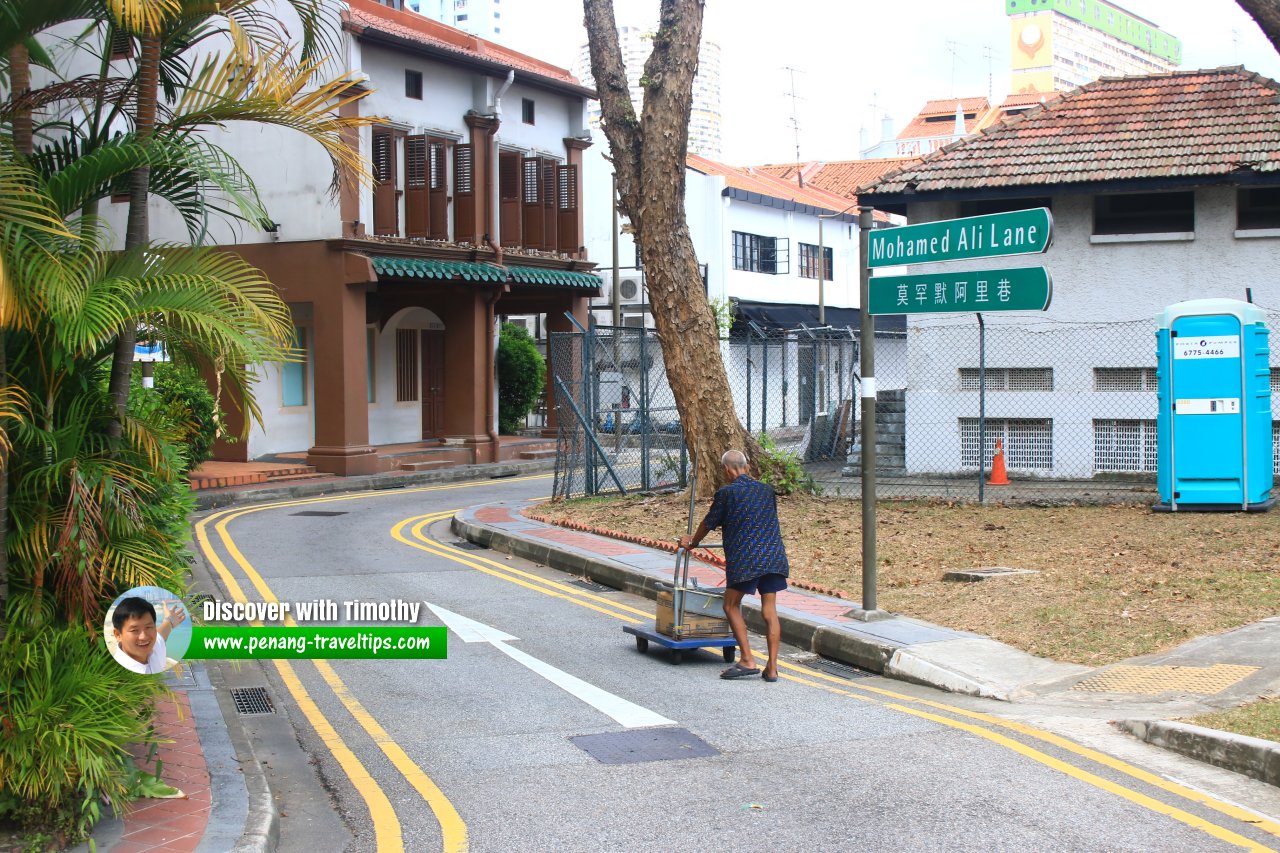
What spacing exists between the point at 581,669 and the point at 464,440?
19.4m

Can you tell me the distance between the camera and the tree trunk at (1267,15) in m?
13.2

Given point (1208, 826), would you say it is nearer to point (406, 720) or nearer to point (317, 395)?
point (406, 720)

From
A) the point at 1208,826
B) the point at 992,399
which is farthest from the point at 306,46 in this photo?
the point at 992,399

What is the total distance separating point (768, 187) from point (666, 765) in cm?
4105

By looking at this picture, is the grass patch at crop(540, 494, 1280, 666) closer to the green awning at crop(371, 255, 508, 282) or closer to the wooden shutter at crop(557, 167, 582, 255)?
the green awning at crop(371, 255, 508, 282)

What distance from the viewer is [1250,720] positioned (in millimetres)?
7152

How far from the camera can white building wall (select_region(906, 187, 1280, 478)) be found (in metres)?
18.8

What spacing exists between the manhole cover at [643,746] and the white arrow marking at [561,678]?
214 mm

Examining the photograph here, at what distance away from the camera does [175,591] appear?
6.01 meters

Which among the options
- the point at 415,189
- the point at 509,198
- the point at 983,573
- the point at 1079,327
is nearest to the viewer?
the point at 983,573

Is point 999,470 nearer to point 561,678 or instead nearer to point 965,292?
point 965,292

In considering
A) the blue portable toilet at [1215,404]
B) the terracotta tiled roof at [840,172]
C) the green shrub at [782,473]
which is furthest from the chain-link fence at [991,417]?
the terracotta tiled roof at [840,172]

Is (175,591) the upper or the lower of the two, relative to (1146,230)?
lower

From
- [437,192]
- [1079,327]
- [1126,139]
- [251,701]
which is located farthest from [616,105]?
[251,701]
